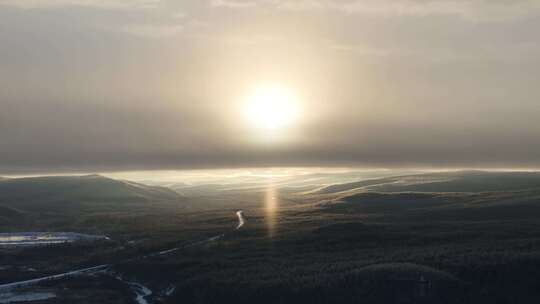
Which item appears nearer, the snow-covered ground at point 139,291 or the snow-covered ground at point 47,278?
the snow-covered ground at point 139,291

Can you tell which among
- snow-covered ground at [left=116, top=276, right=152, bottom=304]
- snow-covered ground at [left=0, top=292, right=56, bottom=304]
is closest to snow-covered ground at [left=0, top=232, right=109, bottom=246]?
snow-covered ground at [left=116, top=276, right=152, bottom=304]

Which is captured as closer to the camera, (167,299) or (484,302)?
(484,302)

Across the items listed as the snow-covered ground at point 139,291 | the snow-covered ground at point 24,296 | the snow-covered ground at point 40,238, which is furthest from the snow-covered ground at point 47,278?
the snow-covered ground at point 40,238

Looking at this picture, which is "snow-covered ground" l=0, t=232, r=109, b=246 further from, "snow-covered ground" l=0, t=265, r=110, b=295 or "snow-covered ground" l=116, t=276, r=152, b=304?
"snow-covered ground" l=116, t=276, r=152, b=304

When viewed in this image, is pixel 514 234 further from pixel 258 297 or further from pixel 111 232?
pixel 111 232

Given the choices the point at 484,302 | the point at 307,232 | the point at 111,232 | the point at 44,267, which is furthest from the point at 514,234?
the point at 111,232

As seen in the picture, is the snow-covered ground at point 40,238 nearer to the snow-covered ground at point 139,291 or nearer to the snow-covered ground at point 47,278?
the snow-covered ground at point 47,278

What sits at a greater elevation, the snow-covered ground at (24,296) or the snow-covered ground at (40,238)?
the snow-covered ground at (40,238)
